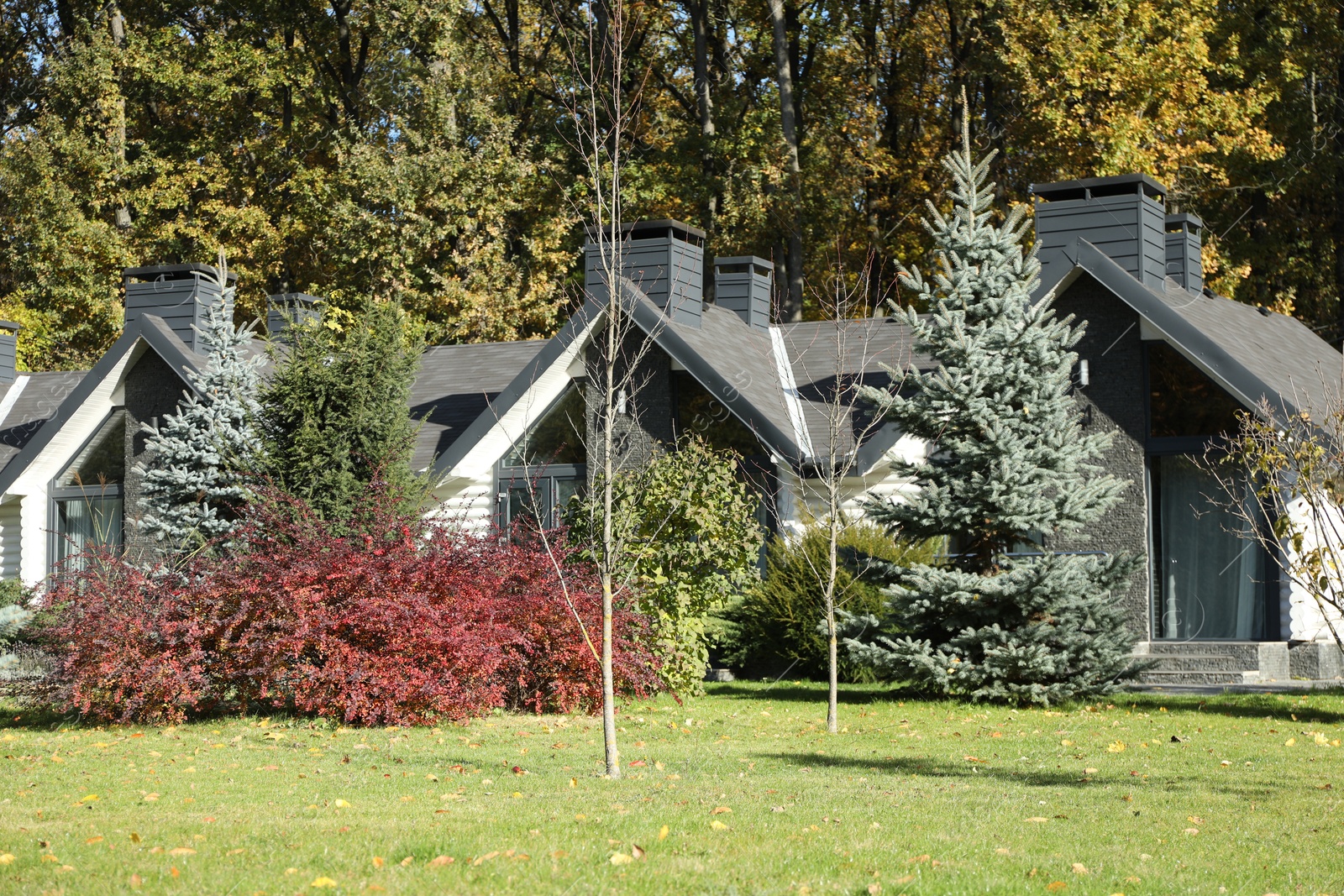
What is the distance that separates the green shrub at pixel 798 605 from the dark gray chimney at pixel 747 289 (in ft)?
19.3

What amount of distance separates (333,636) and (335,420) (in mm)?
3064

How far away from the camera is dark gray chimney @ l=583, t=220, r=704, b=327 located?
21.1 m

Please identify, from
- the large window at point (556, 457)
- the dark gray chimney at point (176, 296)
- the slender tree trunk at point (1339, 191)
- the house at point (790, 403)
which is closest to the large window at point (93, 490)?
the house at point (790, 403)

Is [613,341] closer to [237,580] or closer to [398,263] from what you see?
[237,580]

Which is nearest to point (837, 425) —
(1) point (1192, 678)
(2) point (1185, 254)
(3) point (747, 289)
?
(1) point (1192, 678)

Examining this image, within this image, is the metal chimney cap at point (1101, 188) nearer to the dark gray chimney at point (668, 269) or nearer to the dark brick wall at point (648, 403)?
the dark gray chimney at point (668, 269)

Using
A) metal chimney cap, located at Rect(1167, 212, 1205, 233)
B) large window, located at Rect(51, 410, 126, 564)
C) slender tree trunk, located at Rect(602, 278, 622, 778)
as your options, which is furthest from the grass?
large window, located at Rect(51, 410, 126, 564)

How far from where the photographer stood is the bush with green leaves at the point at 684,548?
14.8m

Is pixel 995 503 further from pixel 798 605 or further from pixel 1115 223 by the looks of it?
pixel 1115 223

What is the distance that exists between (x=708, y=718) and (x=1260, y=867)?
722cm

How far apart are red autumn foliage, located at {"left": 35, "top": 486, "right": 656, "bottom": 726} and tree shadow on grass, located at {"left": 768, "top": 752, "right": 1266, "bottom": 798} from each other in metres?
3.38

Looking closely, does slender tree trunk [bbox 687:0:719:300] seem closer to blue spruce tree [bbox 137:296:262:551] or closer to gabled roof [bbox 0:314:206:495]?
gabled roof [bbox 0:314:206:495]

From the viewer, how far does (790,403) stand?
65.5ft

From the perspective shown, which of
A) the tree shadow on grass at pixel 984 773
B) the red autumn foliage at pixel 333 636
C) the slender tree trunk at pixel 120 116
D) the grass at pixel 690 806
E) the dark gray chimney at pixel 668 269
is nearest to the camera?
the grass at pixel 690 806
